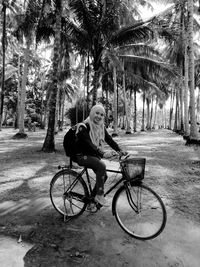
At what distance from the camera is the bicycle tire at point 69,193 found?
392cm

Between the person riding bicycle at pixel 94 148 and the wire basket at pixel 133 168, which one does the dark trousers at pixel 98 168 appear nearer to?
the person riding bicycle at pixel 94 148

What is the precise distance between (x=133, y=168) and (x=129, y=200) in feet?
1.63

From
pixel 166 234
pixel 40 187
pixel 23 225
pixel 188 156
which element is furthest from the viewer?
pixel 188 156

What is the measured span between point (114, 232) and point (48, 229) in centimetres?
95

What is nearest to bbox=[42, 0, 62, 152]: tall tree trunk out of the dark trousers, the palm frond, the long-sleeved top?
the palm frond

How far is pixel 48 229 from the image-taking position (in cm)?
367

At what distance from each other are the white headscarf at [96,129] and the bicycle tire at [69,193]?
0.63 meters

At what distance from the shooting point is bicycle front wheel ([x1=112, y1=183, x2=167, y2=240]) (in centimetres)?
326

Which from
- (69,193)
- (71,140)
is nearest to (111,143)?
(71,140)

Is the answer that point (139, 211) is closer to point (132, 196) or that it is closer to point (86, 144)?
point (132, 196)

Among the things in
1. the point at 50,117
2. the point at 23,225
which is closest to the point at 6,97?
the point at 50,117

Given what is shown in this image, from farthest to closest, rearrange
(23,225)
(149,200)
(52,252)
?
(23,225) < (149,200) < (52,252)

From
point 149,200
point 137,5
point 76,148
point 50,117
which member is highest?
point 137,5

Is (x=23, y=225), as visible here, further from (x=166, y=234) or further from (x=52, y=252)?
(x=166, y=234)
